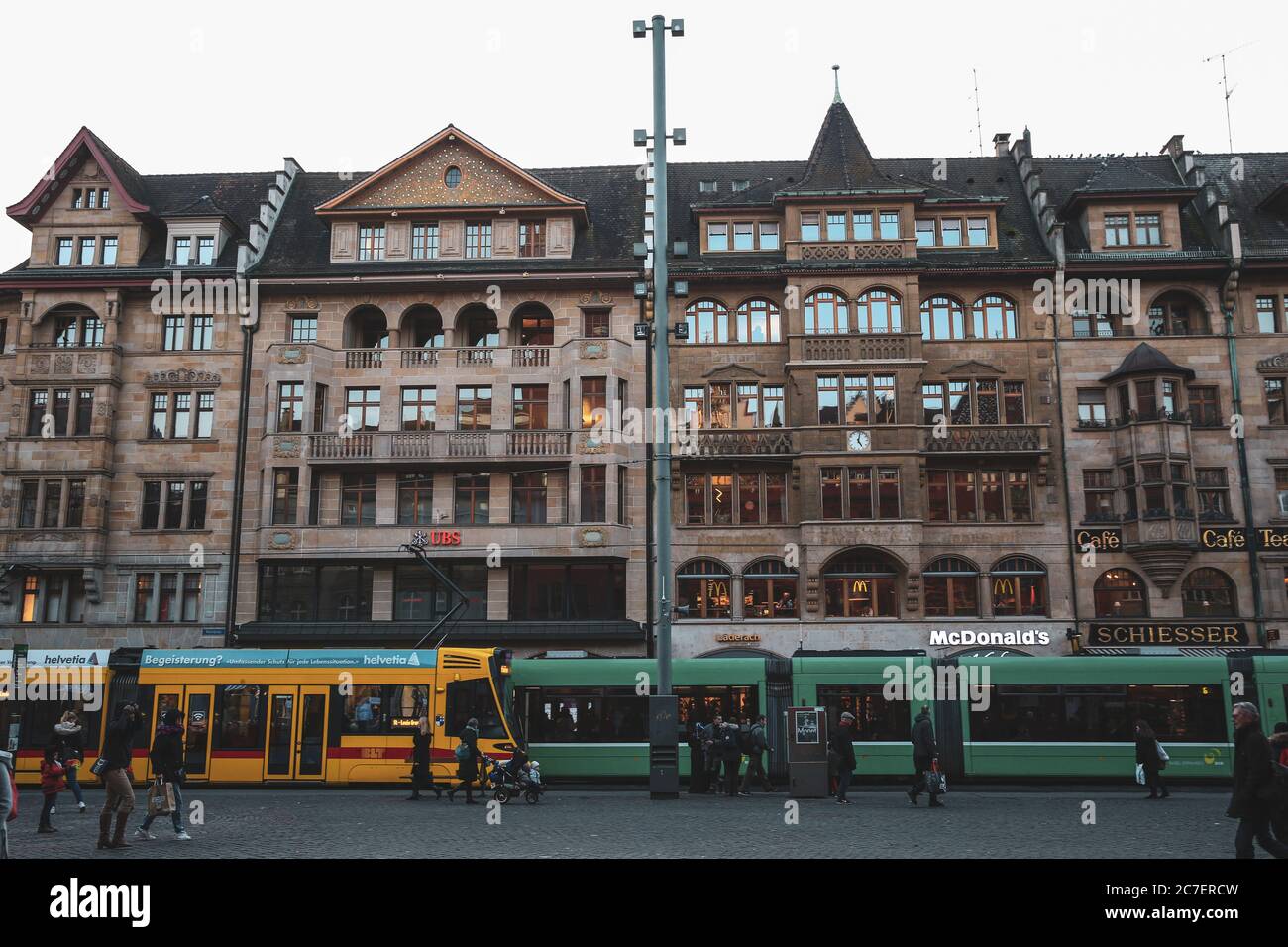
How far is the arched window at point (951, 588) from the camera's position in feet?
116

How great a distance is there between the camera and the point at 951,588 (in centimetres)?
3547

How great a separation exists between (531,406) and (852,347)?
10.8 m

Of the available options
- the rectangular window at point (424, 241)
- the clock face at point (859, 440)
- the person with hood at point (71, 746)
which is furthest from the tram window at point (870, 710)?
the rectangular window at point (424, 241)

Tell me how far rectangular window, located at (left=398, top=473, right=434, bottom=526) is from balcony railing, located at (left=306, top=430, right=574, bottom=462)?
1.04m

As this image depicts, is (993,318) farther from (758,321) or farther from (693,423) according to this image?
(693,423)

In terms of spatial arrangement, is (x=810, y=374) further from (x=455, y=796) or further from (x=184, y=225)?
(x=184, y=225)

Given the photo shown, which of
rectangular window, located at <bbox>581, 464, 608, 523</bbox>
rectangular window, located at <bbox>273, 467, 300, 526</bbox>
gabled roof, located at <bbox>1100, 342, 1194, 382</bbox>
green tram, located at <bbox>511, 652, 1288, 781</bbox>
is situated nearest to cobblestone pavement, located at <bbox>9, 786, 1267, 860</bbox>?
green tram, located at <bbox>511, 652, 1288, 781</bbox>

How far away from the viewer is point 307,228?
40875 millimetres

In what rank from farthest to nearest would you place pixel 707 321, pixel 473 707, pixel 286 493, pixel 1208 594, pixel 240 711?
pixel 707 321 → pixel 286 493 → pixel 1208 594 → pixel 240 711 → pixel 473 707

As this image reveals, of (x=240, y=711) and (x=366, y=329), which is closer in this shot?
(x=240, y=711)

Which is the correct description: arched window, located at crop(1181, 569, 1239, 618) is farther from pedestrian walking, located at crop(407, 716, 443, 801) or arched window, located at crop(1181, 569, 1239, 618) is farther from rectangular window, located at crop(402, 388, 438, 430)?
rectangular window, located at crop(402, 388, 438, 430)

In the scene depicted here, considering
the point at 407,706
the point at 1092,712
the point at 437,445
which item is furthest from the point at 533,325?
the point at 1092,712

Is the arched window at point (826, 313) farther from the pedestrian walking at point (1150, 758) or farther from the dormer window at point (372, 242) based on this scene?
the pedestrian walking at point (1150, 758)
